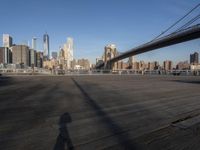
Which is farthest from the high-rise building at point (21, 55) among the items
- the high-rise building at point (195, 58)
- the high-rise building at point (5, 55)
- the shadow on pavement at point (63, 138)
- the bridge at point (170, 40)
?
the shadow on pavement at point (63, 138)

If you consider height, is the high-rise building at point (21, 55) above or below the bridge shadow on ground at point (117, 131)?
above

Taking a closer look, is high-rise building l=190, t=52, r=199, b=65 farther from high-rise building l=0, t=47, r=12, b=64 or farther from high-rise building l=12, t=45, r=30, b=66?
high-rise building l=0, t=47, r=12, b=64

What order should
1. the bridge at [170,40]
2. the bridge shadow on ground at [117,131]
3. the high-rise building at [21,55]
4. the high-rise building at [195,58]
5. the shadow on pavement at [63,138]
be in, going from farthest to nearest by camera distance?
the high-rise building at [21,55], the high-rise building at [195,58], the bridge at [170,40], the bridge shadow on ground at [117,131], the shadow on pavement at [63,138]

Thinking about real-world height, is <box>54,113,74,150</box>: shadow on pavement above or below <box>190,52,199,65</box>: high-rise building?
below

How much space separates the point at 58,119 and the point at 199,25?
40380 millimetres

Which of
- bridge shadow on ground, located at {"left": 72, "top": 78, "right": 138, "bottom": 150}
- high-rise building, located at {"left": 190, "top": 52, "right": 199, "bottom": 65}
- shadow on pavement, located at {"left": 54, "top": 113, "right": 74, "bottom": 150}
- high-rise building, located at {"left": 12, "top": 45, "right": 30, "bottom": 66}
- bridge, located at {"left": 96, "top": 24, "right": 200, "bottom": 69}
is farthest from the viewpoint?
high-rise building, located at {"left": 12, "top": 45, "right": 30, "bottom": 66}

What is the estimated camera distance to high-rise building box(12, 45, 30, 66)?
11650cm

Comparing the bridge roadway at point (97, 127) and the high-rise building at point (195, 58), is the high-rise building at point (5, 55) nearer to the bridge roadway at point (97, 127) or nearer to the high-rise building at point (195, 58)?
the high-rise building at point (195, 58)

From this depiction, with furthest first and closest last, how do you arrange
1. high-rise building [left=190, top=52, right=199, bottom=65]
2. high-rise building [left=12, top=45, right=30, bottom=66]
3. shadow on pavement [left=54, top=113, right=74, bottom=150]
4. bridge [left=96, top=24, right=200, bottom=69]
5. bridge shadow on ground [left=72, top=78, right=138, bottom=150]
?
high-rise building [left=12, top=45, right=30, bottom=66] < high-rise building [left=190, top=52, right=199, bottom=65] < bridge [left=96, top=24, right=200, bottom=69] < bridge shadow on ground [left=72, top=78, right=138, bottom=150] < shadow on pavement [left=54, top=113, right=74, bottom=150]

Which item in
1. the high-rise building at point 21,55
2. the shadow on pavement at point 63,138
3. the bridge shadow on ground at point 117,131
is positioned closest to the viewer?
the shadow on pavement at point 63,138

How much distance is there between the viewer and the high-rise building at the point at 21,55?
11650 centimetres

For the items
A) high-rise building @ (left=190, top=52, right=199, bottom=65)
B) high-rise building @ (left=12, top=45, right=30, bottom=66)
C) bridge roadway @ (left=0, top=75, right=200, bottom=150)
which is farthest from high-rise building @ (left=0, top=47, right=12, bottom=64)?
bridge roadway @ (left=0, top=75, right=200, bottom=150)

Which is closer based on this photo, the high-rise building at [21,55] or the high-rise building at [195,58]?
the high-rise building at [195,58]

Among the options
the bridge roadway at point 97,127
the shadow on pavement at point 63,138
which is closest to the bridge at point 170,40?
the bridge roadway at point 97,127
